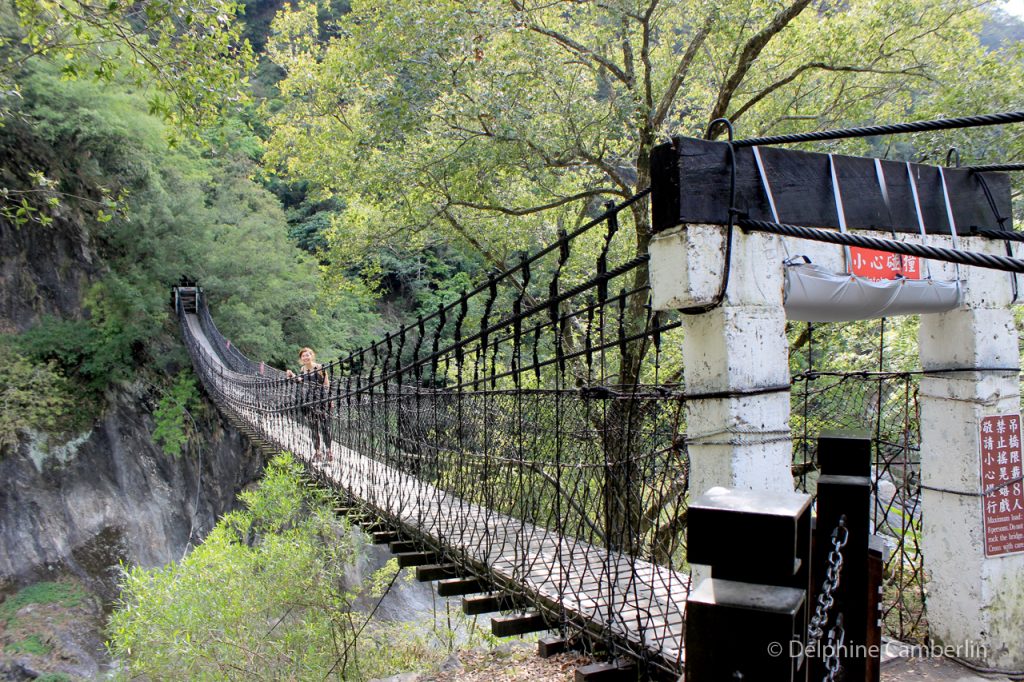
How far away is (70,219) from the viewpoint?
9156mm

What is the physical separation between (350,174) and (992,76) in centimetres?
394

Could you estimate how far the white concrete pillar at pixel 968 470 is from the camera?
1701 mm

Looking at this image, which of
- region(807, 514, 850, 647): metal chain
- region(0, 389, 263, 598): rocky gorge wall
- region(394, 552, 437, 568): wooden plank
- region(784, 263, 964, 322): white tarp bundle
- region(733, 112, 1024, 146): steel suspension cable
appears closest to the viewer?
region(807, 514, 850, 647): metal chain

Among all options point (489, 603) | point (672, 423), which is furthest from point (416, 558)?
point (672, 423)

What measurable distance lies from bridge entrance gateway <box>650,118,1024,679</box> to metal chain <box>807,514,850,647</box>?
0.35 meters

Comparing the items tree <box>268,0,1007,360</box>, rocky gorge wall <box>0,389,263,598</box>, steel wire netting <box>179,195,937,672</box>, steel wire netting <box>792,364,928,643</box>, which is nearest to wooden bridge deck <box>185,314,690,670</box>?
steel wire netting <box>179,195,937,672</box>

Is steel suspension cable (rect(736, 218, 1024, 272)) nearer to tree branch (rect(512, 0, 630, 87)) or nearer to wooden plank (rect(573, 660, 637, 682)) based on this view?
wooden plank (rect(573, 660, 637, 682))

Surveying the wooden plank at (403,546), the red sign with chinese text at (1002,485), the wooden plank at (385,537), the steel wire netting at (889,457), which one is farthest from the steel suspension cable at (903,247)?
the wooden plank at (385,537)

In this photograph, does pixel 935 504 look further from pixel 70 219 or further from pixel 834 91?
pixel 70 219

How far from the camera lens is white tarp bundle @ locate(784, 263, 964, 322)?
1.45 m

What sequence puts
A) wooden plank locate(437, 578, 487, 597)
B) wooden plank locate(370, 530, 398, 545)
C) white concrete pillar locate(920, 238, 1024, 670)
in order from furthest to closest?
wooden plank locate(370, 530, 398, 545)
wooden plank locate(437, 578, 487, 597)
white concrete pillar locate(920, 238, 1024, 670)

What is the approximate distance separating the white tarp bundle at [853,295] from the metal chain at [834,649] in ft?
2.38

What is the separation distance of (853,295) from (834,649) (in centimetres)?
92

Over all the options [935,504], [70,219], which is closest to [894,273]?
[935,504]
